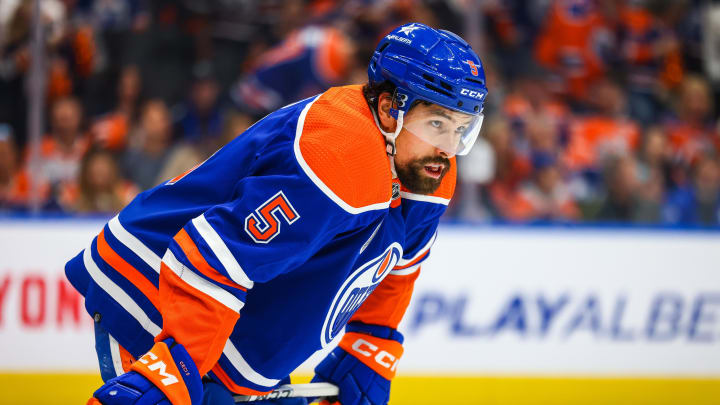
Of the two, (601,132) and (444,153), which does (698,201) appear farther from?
(444,153)

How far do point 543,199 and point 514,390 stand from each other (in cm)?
110

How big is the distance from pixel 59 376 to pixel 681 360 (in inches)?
115

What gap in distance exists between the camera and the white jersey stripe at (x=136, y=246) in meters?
1.79

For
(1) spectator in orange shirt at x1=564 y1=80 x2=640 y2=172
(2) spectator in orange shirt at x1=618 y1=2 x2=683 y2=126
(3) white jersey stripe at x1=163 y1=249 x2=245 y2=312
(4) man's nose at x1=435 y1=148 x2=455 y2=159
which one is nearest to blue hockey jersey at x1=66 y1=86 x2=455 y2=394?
(3) white jersey stripe at x1=163 y1=249 x2=245 y2=312

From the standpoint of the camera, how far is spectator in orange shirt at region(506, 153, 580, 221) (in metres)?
4.38

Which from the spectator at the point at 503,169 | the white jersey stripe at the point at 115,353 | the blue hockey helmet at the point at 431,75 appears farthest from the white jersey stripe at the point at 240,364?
the spectator at the point at 503,169

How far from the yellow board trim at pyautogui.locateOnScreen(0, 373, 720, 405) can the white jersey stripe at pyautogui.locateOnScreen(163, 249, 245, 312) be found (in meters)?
2.33

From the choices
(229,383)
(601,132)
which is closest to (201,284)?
(229,383)

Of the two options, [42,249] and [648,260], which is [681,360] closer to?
[648,260]

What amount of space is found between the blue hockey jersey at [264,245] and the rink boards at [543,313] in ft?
6.32

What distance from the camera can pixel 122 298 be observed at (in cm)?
184

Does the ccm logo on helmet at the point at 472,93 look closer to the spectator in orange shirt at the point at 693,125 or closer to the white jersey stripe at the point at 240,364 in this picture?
the white jersey stripe at the point at 240,364

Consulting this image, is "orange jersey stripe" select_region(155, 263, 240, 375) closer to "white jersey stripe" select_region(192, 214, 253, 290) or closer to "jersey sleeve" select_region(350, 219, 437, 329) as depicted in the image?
"white jersey stripe" select_region(192, 214, 253, 290)

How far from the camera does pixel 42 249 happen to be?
3809 millimetres
